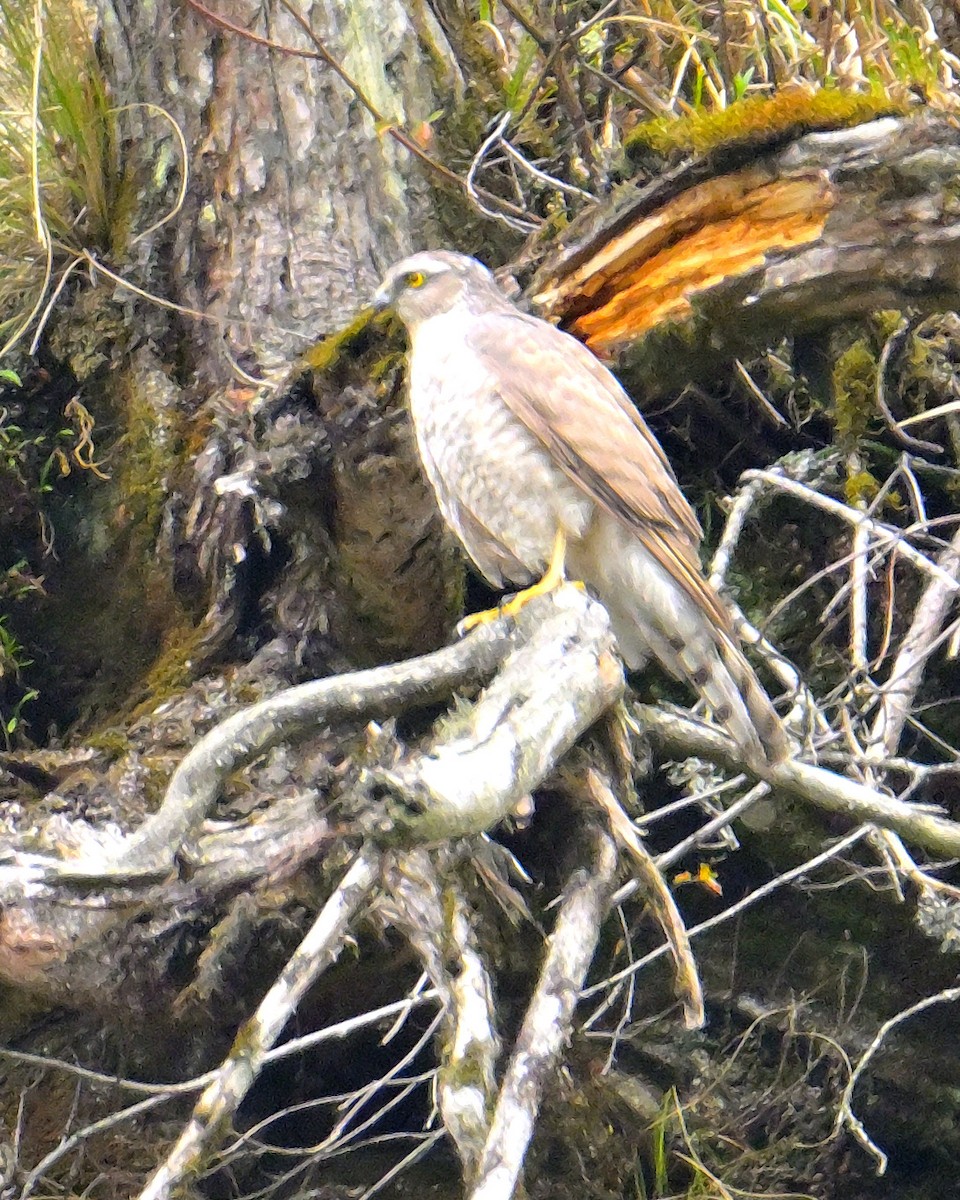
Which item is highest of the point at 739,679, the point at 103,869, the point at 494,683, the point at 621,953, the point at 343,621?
the point at 103,869

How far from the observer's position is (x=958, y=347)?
3086mm

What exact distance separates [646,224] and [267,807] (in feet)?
4.70

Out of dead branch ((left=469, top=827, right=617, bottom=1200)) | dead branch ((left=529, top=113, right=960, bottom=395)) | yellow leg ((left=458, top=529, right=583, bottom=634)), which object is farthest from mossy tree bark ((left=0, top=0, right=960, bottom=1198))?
yellow leg ((left=458, top=529, right=583, bottom=634))

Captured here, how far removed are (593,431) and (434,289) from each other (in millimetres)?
525

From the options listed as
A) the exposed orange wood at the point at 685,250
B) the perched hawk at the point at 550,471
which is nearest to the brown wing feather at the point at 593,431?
the perched hawk at the point at 550,471

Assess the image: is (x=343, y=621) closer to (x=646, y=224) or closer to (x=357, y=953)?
(x=357, y=953)

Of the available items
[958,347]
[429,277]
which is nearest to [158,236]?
[429,277]

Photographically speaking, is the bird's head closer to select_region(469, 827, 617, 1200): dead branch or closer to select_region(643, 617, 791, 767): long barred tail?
select_region(643, 617, 791, 767): long barred tail

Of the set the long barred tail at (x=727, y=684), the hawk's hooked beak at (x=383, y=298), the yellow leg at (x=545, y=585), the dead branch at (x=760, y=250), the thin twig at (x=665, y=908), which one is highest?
the hawk's hooked beak at (x=383, y=298)

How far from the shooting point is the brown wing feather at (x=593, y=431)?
2.49 metres

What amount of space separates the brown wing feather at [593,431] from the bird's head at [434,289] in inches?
6.7

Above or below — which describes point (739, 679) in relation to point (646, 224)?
below

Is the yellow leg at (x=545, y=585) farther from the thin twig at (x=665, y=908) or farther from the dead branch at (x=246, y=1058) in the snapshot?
the dead branch at (x=246, y=1058)

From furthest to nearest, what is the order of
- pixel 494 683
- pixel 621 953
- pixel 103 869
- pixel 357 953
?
1. pixel 621 953
2. pixel 357 953
3. pixel 494 683
4. pixel 103 869
